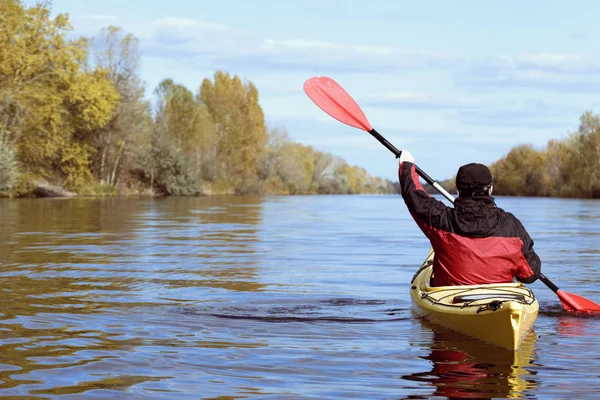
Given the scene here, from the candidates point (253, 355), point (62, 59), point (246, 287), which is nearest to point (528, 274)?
point (253, 355)

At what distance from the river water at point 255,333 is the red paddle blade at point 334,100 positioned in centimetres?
194

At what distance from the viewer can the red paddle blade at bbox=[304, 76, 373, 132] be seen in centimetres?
934

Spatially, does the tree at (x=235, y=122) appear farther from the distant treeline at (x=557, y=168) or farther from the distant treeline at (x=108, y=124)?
the distant treeline at (x=557, y=168)

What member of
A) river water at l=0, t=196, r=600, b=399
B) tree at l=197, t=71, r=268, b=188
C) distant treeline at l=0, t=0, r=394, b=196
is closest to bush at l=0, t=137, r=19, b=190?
distant treeline at l=0, t=0, r=394, b=196

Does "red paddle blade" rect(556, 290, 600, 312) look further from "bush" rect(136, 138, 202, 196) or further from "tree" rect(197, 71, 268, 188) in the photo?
"tree" rect(197, 71, 268, 188)

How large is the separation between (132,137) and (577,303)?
4597 centimetres

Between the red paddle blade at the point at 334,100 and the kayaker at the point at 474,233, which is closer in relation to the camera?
the kayaker at the point at 474,233

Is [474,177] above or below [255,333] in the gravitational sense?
above

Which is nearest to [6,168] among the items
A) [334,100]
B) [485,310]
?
[334,100]

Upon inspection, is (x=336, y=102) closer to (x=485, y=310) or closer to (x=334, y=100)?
(x=334, y=100)

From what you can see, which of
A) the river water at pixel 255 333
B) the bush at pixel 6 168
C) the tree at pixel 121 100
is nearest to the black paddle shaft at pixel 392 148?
the river water at pixel 255 333

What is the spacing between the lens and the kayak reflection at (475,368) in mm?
4621

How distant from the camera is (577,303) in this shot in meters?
7.72

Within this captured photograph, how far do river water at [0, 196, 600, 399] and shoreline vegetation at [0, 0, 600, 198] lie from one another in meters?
27.6
